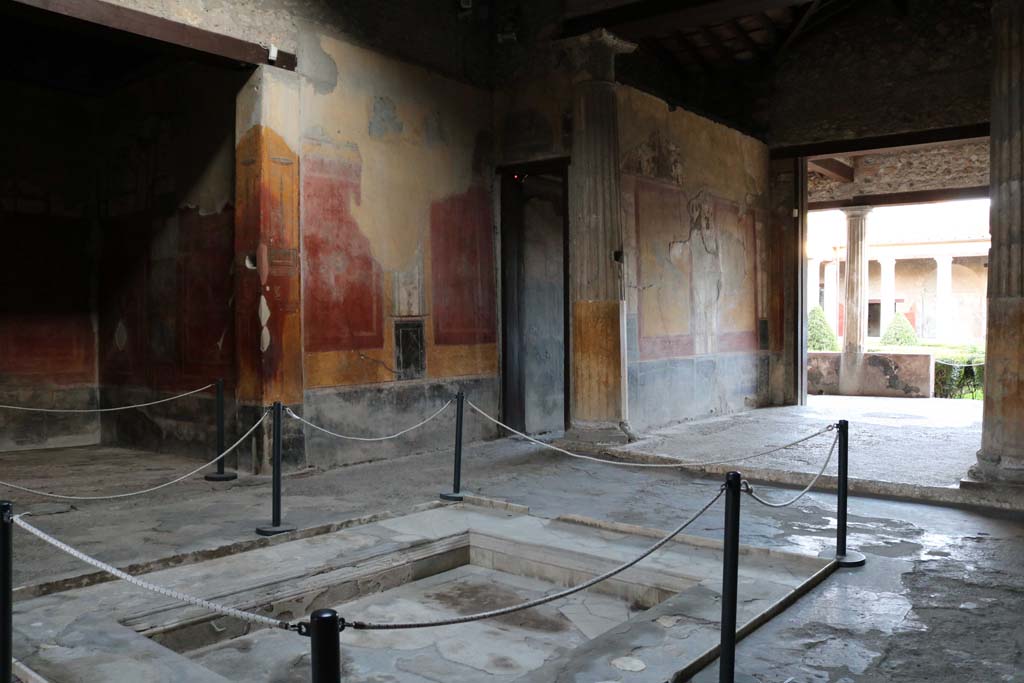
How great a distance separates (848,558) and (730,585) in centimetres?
174

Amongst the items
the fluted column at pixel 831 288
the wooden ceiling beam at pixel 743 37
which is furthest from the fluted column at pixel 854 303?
the fluted column at pixel 831 288

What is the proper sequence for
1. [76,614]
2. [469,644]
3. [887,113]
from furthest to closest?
[887,113]
[469,644]
[76,614]

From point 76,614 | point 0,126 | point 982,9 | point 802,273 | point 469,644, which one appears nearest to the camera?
point 76,614

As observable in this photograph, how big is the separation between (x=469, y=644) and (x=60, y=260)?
6.28 metres

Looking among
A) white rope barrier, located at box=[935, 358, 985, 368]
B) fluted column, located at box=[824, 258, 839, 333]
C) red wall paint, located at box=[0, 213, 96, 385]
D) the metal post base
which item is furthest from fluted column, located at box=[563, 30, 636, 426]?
fluted column, located at box=[824, 258, 839, 333]

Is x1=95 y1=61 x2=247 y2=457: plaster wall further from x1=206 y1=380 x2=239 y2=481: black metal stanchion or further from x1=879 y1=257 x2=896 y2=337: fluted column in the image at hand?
x1=879 y1=257 x2=896 y2=337: fluted column

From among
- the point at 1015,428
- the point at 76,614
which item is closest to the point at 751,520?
the point at 1015,428

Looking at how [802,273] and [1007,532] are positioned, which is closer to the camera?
[1007,532]

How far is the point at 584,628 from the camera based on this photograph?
13.3ft

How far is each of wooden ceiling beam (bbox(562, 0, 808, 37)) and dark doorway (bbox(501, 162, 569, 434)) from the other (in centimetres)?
133

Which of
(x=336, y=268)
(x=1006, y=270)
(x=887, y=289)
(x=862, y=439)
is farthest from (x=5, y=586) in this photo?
(x=887, y=289)

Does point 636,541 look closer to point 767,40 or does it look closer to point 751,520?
point 751,520

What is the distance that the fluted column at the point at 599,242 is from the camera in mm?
7812

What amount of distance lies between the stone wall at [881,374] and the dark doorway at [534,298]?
6.50m
